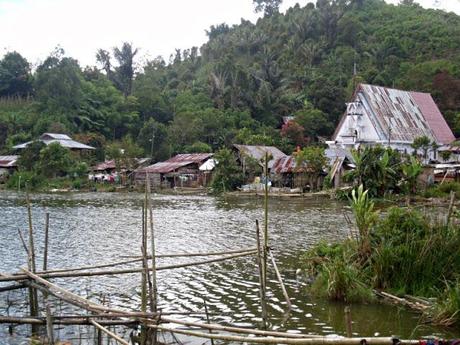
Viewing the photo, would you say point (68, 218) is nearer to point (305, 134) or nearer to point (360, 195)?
point (360, 195)

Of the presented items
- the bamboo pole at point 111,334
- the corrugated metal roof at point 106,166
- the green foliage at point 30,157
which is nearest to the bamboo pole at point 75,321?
the bamboo pole at point 111,334

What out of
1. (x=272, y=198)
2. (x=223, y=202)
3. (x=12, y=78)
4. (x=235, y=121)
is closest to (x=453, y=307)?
(x=223, y=202)

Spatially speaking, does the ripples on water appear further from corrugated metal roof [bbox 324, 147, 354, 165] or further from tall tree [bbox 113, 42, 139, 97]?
tall tree [bbox 113, 42, 139, 97]

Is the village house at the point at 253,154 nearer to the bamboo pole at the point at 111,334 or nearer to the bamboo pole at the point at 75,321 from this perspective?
the bamboo pole at the point at 75,321

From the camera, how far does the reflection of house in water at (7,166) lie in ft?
149

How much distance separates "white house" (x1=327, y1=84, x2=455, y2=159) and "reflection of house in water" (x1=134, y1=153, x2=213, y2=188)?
1073 centimetres

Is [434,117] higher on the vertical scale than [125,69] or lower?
lower

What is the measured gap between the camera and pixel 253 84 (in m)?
58.4

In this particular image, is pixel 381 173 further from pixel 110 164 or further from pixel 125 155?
pixel 110 164

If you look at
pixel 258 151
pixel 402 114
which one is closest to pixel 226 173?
pixel 258 151

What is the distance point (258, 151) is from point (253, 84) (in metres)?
19.7

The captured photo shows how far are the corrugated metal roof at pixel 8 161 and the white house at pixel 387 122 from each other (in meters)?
27.1

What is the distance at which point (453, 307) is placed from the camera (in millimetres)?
7043

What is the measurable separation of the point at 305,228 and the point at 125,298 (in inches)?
389
